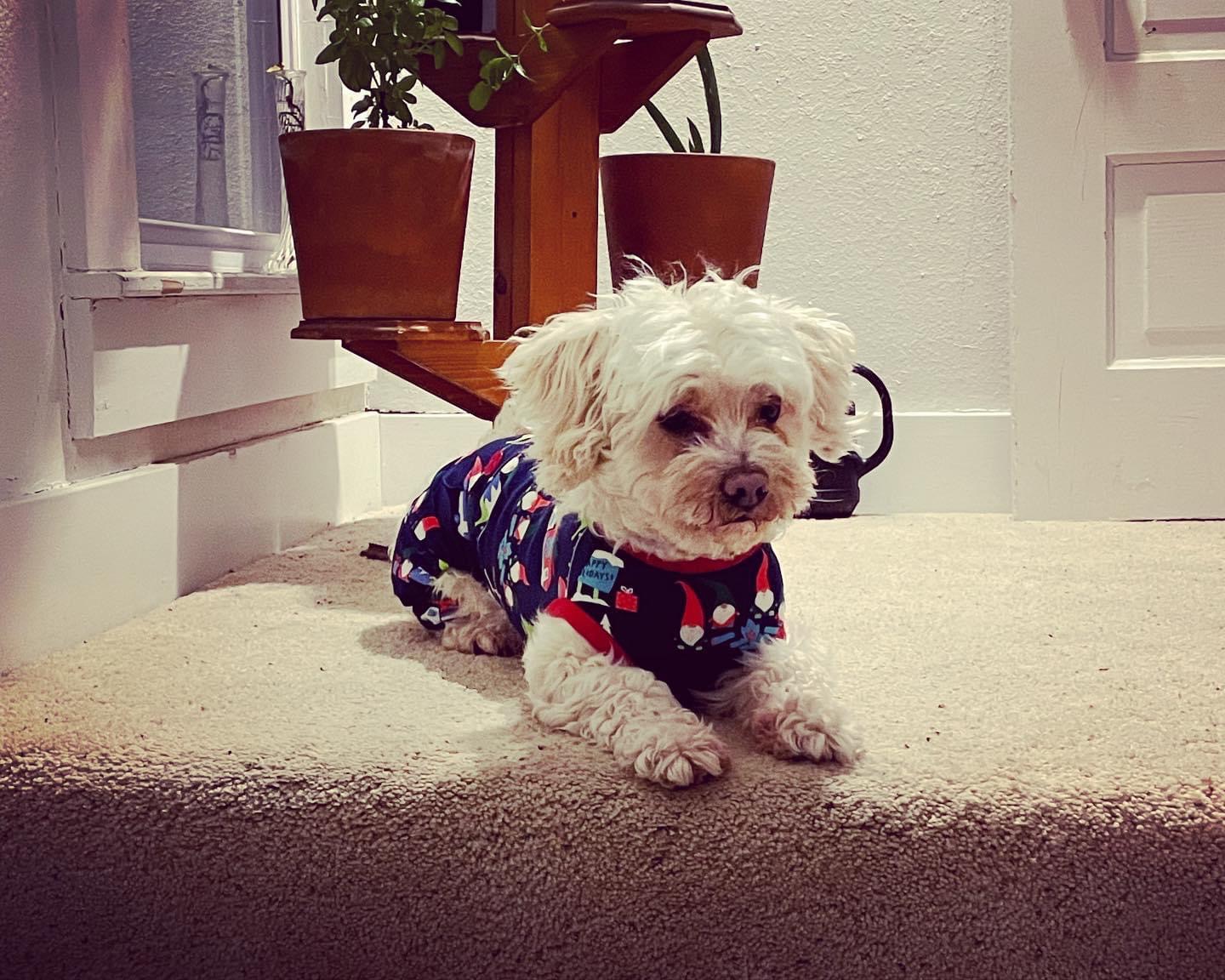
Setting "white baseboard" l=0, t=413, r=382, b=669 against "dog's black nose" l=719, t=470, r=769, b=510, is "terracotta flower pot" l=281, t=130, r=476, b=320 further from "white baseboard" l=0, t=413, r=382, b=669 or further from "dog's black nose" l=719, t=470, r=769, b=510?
"dog's black nose" l=719, t=470, r=769, b=510

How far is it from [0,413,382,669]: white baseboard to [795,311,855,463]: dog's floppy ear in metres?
0.88

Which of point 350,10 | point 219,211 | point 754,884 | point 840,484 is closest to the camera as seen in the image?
point 754,884

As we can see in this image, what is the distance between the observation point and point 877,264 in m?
2.70

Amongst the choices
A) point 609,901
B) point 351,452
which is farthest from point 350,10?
point 609,901

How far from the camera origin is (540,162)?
6.16 ft

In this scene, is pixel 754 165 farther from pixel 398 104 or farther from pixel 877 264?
pixel 877 264

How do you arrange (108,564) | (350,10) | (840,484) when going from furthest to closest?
(840,484) < (350,10) < (108,564)

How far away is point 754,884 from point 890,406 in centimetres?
168

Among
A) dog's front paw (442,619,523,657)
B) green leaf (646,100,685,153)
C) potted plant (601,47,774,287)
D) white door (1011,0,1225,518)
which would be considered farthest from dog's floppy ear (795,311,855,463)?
white door (1011,0,1225,518)

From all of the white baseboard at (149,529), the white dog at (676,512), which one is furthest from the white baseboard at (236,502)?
the white dog at (676,512)

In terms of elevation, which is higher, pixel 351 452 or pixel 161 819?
pixel 351 452

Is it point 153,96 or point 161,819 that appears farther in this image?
point 153,96

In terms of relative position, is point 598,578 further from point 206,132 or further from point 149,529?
point 206,132

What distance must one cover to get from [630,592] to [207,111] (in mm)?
1319
